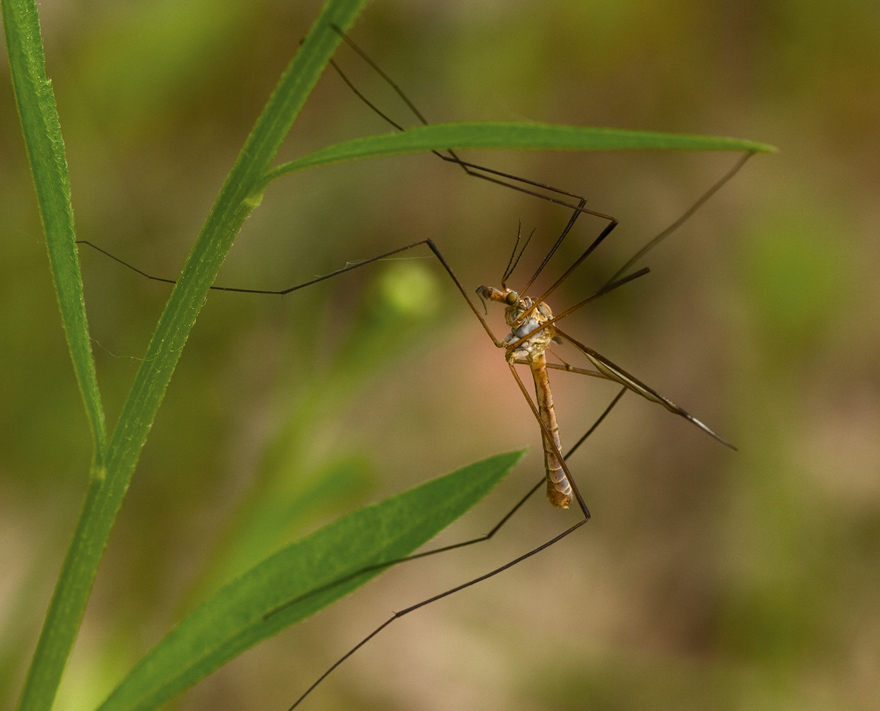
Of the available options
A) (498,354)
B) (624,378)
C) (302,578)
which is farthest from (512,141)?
(498,354)

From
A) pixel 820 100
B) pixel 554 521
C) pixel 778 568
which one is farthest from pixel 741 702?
pixel 820 100

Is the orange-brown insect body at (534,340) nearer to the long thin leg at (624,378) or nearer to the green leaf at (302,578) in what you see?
the long thin leg at (624,378)

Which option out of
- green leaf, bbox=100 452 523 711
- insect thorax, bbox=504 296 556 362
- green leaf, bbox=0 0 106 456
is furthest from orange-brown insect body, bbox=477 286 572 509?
green leaf, bbox=0 0 106 456

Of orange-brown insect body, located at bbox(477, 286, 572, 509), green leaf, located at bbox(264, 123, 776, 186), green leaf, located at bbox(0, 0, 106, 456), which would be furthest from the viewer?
orange-brown insect body, located at bbox(477, 286, 572, 509)

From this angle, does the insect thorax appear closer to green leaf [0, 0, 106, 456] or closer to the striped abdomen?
the striped abdomen

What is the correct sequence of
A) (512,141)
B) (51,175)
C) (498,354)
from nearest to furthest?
1. (512,141)
2. (51,175)
3. (498,354)

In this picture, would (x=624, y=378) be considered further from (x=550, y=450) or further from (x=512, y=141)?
(x=512, y=141)

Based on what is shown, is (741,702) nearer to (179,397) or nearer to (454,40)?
(179,397)
